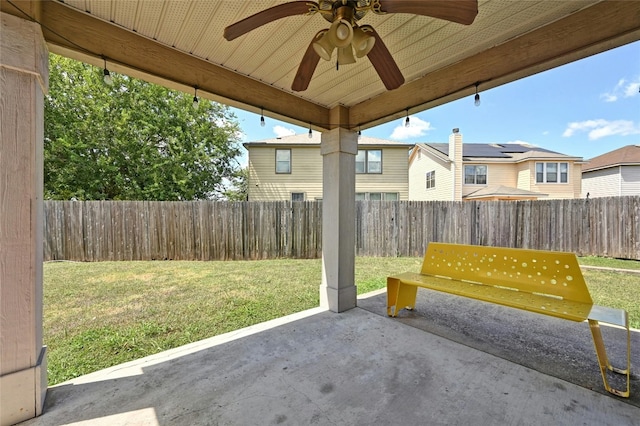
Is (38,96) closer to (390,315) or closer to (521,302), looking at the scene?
(390,315)

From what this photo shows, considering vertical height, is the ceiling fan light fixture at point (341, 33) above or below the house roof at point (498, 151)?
below

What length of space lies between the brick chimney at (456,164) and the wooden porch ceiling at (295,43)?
950 centimetres

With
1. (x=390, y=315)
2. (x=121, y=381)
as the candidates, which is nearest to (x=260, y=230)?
(x=390, y=315)

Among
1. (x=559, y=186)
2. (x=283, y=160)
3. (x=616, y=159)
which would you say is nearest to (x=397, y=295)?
(x=283, y=160)

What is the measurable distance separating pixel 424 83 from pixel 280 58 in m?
1.36

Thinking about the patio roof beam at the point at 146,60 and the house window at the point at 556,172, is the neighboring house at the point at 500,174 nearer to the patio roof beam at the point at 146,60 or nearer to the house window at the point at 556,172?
the house window at the point at 556,172

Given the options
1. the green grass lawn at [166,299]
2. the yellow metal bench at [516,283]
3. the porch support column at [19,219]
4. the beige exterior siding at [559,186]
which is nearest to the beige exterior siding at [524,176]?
the beige exterior siding at [559,186]

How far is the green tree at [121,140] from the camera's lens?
10109 mm

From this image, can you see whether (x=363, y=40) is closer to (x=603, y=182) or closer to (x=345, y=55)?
(x=345, y=55)

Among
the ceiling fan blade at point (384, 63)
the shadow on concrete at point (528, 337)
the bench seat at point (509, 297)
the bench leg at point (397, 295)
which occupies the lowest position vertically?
the shadow on concrete at point (528, 337)

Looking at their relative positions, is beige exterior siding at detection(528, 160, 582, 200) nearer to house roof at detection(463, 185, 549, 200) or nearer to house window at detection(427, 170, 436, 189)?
house roof at detection(463, 185, 549, 200)

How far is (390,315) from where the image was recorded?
3123 mm

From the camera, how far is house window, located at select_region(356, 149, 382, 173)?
35.0ft

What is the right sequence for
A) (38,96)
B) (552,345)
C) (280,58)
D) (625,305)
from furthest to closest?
(625,305) → (552,345) → (280,58) → (38,96)
